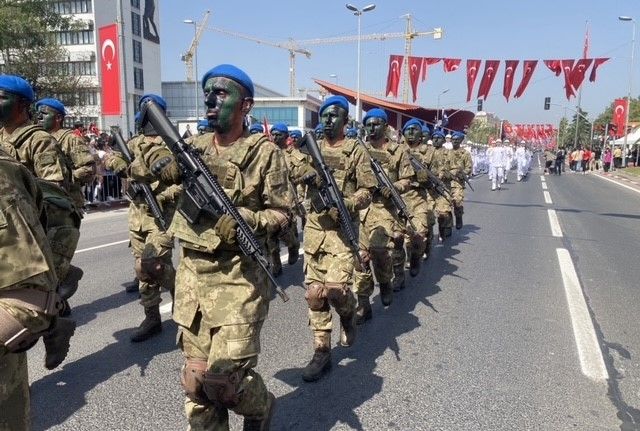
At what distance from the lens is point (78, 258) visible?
7.14 m

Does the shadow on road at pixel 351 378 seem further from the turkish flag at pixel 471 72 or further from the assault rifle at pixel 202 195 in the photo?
the turkish flag at pixel 471 72

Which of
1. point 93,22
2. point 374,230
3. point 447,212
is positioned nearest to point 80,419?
point 374,230

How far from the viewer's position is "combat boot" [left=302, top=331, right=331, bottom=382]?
11.6 ft

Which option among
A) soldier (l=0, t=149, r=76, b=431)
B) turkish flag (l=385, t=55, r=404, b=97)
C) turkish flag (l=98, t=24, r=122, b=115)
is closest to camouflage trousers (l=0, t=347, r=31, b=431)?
soldier (l=0, t=149, r=76, b=431)

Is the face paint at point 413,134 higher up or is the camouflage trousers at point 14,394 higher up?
the face paint at point 413,134

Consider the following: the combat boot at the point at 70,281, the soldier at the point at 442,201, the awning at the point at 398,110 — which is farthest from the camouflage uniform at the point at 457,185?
the awning at the point at 398,110

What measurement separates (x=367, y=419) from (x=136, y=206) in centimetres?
296

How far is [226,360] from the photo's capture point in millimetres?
2340

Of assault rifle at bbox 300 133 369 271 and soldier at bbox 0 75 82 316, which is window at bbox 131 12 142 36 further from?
assault rifle at bbox 300 133 369 271

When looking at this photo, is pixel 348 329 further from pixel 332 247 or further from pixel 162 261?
pixel 162 261

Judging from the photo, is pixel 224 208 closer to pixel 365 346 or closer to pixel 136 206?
pixel 365 346

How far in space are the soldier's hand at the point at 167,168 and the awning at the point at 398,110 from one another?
3601 centimetres

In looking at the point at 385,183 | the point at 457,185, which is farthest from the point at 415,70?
the point at 385,183

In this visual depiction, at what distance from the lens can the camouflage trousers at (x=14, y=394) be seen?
5.54 ft
